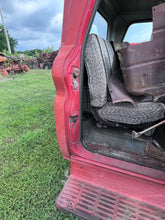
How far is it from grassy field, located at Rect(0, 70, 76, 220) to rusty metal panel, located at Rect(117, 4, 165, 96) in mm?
1159

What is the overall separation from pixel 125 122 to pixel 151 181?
467 millimetres

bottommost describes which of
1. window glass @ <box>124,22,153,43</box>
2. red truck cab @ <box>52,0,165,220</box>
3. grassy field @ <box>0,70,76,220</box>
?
grassy field @ <box>0,70,76,220</box>

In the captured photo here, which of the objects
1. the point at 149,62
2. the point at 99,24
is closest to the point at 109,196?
the point at 149,62

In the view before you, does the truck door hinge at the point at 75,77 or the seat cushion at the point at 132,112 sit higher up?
the truck door hinge at the point at 75,77

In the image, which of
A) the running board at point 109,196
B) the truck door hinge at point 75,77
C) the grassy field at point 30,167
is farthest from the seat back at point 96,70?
the grassy field at point 30,167

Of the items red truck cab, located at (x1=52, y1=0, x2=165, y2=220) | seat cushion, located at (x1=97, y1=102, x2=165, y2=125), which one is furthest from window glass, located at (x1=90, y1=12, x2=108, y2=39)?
seat cushion, located at (x1=97, y1=102, x2=165, y2=125)

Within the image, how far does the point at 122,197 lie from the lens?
1152mm

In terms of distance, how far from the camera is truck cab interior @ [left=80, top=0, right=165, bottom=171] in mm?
1056

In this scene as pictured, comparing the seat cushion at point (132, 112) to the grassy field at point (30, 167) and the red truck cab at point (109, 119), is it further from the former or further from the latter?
the grassy field at point (30, 167)

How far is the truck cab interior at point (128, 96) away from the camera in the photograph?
1056 millimetres

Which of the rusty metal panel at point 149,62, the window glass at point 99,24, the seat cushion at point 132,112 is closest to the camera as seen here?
the rusty metal panel at point 149,62

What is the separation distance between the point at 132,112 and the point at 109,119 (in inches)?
7.9

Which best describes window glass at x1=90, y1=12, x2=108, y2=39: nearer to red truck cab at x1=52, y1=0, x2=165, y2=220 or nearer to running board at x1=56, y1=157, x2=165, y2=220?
red truck cab at x1=52, y1=0, x2=165, y2=220

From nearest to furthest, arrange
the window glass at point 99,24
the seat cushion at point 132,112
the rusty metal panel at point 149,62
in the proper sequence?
the rusty metal panel at point 149,62
the seat cushion at point 132,112
the window glass at point 99,24
